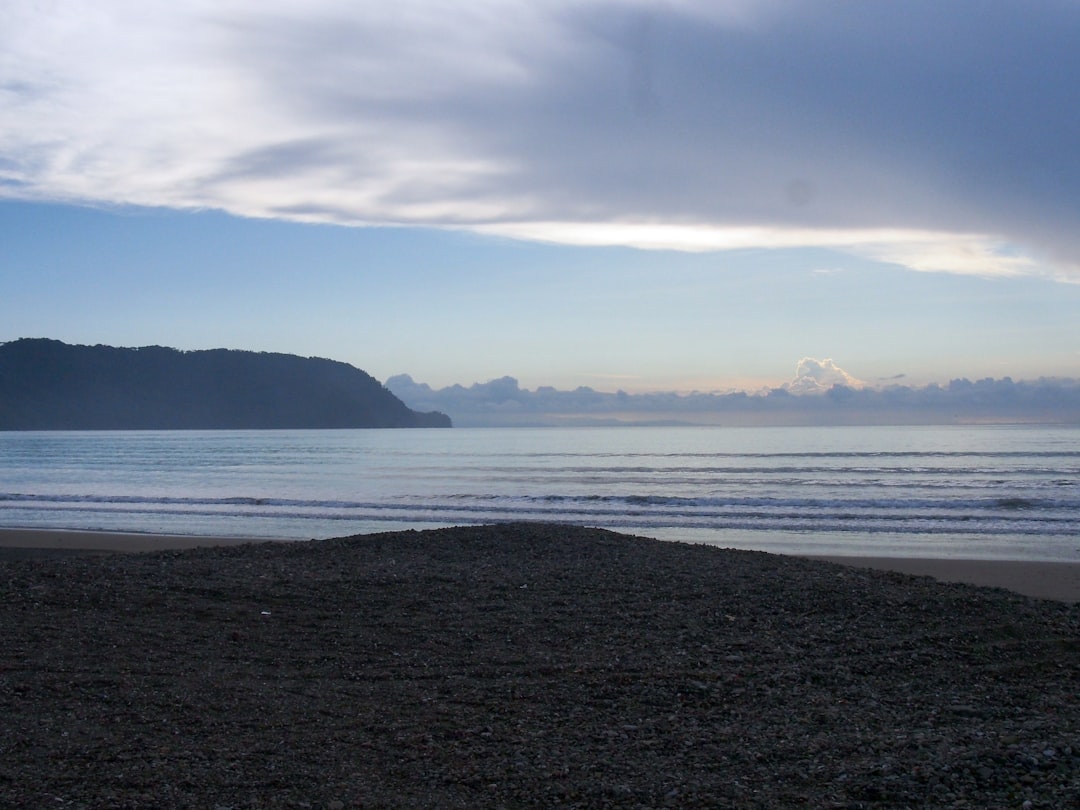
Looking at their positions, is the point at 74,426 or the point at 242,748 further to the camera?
the point at 74,426

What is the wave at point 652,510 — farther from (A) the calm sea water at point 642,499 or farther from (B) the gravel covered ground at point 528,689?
(B) the gravel covered ground at point 528,689

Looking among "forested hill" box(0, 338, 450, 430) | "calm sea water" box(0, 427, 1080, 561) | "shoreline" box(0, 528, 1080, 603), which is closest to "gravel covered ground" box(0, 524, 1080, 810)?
"shoreline" box(0, 528, 1080, 603)

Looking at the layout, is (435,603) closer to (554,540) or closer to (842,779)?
(554,540)

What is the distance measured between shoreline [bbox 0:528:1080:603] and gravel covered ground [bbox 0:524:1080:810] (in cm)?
348

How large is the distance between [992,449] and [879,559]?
48610mm

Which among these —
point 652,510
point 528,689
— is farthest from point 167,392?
point 528,689

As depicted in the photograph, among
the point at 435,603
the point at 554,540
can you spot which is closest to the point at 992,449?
the point at 554,540

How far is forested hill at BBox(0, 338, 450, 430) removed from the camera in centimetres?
16575

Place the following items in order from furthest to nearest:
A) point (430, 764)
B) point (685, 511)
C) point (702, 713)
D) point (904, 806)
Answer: point (685, 511)
point (702, 713)
point (430, 764)
point (904, 806)

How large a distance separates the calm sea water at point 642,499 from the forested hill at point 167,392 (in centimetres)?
11932

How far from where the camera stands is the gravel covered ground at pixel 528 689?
4578 mm

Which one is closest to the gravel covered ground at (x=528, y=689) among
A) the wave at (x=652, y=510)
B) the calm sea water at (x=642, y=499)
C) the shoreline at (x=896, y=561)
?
the shoreline at (x=896, y=561)

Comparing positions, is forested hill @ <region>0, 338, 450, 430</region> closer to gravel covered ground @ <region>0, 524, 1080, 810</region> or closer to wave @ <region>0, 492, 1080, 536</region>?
wave @ <region>0, 492, 1080, 536</region>

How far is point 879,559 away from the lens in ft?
51.8
